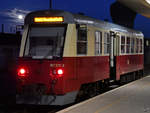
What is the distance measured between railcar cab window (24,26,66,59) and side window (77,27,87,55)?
0.79 meters

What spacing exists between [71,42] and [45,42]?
87 centimetres

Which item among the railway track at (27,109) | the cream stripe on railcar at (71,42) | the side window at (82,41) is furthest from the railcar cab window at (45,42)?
the railway track at (27,109)

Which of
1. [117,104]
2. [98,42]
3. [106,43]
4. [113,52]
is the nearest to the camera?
[117,104]

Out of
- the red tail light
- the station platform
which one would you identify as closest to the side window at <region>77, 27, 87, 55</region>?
the station platform

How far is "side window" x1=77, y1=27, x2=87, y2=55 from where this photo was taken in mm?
11773

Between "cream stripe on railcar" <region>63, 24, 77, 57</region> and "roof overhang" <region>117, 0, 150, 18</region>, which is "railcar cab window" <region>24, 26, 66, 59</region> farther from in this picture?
"roof overhang" <region>117, 0, 150, 18</region>

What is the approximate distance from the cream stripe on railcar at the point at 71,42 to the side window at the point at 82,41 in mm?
327

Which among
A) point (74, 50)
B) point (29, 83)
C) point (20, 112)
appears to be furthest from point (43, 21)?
point (20, 112)

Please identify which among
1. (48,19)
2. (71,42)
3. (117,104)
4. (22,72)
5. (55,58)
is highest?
(48,19)

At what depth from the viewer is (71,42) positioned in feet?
36.9

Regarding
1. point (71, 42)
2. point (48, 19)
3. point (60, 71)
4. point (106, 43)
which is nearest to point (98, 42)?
point (106, 43)

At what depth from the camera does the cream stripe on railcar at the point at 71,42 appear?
36.2 ft

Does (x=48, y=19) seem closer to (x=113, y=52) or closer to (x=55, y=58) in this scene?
(x=55, y=58)

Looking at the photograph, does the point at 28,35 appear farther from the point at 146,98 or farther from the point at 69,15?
the point at 146,98
